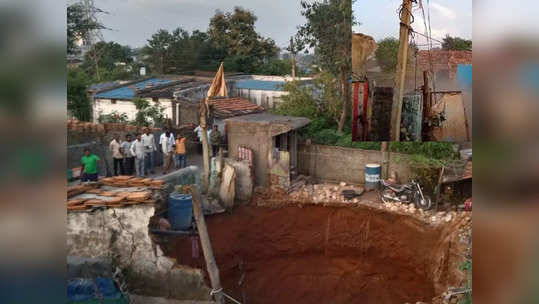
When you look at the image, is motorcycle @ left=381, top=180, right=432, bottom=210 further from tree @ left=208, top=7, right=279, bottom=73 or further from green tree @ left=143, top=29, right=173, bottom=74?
green tree @ left=143, top=29, right=173, bottom=74

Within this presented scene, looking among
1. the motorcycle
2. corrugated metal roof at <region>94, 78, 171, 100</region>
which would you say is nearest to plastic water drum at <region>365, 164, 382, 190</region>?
the motorcycle

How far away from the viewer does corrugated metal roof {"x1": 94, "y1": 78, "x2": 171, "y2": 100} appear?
12906 millimetres

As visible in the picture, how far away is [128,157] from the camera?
8828 mm

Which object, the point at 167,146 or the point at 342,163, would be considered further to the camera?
the point at 342,163

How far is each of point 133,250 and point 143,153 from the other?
2423 millimetres

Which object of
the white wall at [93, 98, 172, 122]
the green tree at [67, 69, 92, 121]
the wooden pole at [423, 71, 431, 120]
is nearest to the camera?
the wooden pole at [423, 71, 431, 120]

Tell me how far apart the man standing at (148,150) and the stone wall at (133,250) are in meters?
2.47

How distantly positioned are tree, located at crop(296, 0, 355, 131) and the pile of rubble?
5.76m

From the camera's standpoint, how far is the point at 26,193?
3.36 feet

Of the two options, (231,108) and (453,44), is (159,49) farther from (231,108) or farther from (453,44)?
(453,44)

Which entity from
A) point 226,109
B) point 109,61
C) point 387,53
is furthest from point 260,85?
point 387,53

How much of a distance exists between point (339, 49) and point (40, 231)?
11593 millimetres

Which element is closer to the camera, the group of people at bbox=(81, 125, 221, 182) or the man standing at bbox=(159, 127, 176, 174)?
the group of people at bbox=(81, 125, 221, 182)

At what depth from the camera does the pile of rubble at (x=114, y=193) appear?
662 centimetres
